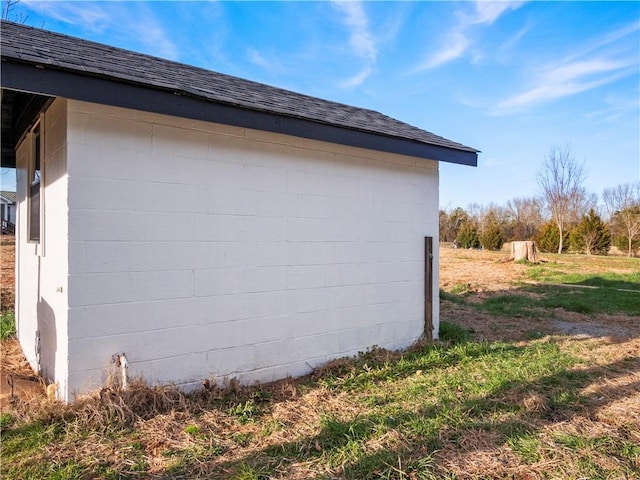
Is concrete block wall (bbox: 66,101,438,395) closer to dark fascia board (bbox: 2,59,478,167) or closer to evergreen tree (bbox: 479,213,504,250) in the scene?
dark fascia board (bbox: 2,59,478,167)

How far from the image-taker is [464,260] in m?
20.2

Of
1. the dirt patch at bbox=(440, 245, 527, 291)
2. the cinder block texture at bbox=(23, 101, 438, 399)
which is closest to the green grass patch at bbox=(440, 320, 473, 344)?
the cinder block texture at bbox=(23, 101, 438, 399)

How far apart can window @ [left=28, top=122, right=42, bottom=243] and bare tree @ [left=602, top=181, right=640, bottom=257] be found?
3100 centimetres

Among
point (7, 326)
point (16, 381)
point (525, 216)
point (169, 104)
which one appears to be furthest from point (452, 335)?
point (525, 216)

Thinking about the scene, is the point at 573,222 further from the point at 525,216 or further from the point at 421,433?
the point at 421,433

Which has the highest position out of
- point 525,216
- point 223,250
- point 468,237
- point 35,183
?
point 525,216

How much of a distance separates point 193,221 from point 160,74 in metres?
1.52

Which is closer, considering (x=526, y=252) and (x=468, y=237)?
(x=526, y=252)

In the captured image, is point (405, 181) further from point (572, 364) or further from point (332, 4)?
point (332, 4)

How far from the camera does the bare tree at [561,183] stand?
28141 millimetres

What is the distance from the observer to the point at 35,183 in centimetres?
445

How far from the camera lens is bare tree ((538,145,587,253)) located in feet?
92.3

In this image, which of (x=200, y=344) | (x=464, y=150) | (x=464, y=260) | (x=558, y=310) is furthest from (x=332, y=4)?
(x=464, y=260)

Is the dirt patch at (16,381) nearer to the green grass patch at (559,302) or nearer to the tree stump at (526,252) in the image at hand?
the green grass patch at (559,302)
